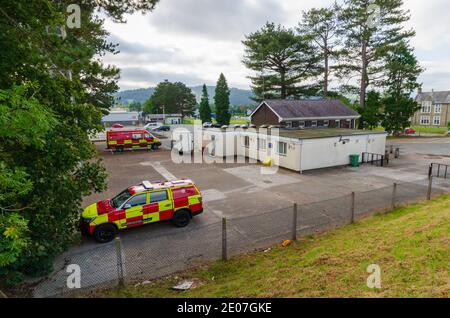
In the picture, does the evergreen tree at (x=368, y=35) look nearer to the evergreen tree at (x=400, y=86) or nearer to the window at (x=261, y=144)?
the evergreen tree at (x=400, y=86)

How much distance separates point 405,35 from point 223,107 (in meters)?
31.8

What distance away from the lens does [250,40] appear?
145ft

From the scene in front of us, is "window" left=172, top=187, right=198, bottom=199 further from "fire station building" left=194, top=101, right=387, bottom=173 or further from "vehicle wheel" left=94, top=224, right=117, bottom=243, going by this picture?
"fire station building" left=194, top=101, right=387, bottom=173

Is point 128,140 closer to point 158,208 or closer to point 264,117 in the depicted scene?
point 264,117

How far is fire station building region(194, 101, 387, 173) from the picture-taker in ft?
67.1

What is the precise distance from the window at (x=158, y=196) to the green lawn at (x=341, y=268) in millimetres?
3475

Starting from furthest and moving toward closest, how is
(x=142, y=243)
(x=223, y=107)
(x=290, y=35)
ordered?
(x=223, y=107), (x=290, y=35), (x=142, y=243)

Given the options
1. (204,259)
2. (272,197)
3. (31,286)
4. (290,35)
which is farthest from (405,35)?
(31,286)

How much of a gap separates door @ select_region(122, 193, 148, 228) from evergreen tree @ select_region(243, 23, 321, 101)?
35.9 m

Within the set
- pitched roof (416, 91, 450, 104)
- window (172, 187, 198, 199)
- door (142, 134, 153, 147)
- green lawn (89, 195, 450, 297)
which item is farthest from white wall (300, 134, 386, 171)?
pitched roof (416, 91, 450, 104)

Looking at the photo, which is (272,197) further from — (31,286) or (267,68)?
(267,68)

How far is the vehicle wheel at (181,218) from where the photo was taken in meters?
10.9

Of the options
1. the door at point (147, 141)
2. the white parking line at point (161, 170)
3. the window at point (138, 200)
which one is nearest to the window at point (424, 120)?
the door at point (147, 141)

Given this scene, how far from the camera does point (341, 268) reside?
6629 millimetres
